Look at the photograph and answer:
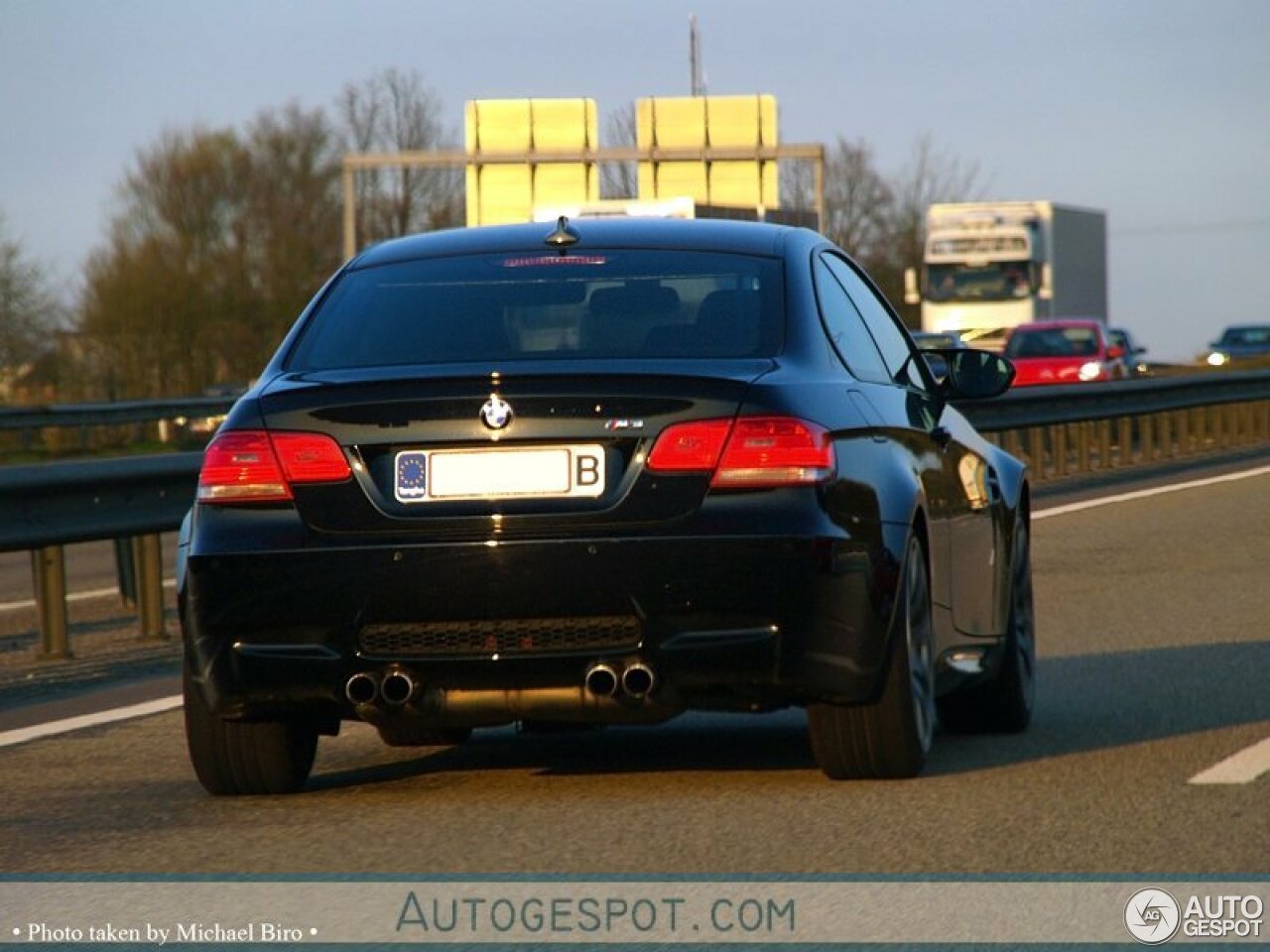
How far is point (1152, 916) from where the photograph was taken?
5297 millimetres

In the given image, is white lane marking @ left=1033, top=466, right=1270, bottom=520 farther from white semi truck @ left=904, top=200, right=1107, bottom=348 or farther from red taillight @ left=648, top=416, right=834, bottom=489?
white semi truck @ left=904, top=200, right=1107, bottom=348

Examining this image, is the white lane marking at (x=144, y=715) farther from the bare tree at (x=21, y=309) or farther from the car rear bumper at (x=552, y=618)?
the bare tree at (x=21, y=309)

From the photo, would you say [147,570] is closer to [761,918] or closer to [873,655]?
[873,655]

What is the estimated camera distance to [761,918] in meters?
5.35

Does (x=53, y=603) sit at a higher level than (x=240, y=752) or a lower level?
lower

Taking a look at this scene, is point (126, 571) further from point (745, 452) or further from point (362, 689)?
point (745, 452)

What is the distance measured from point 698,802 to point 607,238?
62.3 inches

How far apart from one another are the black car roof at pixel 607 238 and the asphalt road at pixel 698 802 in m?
1.38

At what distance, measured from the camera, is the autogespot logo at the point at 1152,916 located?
515 centimetres

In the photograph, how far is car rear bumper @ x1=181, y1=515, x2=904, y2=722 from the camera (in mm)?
6633

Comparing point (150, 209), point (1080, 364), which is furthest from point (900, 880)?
point (150, 209)

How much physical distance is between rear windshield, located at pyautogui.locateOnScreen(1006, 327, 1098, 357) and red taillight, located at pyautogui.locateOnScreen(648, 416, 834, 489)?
113 ft

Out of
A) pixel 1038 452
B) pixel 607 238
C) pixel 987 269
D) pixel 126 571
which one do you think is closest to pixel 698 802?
pixel 607 238

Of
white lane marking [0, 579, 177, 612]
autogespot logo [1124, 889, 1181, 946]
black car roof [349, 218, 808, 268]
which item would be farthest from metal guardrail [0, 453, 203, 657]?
autogespot logo [1124, 889, 1181, 946]
